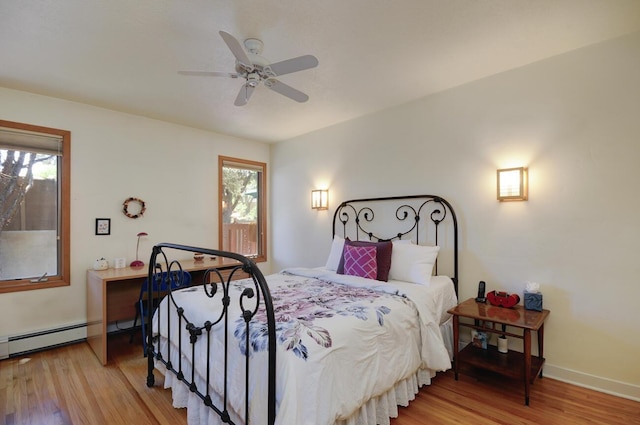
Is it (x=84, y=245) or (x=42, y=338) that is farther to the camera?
(x=84, y=245)

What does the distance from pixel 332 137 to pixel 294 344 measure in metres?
3.07

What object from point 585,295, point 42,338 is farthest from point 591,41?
point 42,338

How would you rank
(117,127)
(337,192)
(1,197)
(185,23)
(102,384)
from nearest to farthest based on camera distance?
(185,23) → (102,384) → (1,197) → (117,127) → (337,192)

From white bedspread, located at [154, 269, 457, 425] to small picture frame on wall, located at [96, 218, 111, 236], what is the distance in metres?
1.71

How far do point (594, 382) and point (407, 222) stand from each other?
1864 mm

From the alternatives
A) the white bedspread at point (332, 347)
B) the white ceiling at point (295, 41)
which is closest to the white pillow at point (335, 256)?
the white bedspread at point (332, 347)

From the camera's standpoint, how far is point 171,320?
7.35 ft

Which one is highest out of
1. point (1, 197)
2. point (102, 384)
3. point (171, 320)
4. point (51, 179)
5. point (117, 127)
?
point (117, 127)

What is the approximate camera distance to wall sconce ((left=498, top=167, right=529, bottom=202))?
251 centimetres

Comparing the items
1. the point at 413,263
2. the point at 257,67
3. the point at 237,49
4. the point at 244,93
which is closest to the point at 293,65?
the point at 257,67

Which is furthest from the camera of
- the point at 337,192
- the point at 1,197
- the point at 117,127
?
the point at 337,192

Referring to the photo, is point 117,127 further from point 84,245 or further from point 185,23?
point 185,23

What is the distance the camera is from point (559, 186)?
2.42 meters

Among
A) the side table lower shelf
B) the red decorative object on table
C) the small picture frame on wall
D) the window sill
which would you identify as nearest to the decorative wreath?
the small picture frame on wall
